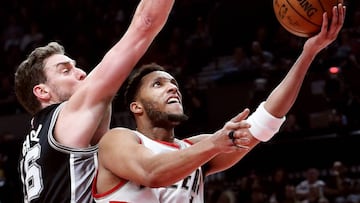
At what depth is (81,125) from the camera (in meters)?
3.56

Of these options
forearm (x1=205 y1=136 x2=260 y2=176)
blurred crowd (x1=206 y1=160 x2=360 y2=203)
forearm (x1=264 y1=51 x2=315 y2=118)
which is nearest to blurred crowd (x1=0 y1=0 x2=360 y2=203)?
blurred crowd (x1=206 y1=160 x2=360 y2=203)

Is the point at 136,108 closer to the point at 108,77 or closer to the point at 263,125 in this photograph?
the point at 108,77

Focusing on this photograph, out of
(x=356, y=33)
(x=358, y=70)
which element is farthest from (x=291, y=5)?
(x=356, y=33)

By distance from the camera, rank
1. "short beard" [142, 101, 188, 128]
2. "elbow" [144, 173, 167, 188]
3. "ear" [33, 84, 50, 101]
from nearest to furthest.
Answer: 1. "elbow" [144, 173, 167, 188]
2. "short beard" [142, 101, 188, 128]
3. "ear" [33, 84, 50, 101]

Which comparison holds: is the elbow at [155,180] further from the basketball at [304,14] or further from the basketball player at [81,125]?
the basketball at [304,14]

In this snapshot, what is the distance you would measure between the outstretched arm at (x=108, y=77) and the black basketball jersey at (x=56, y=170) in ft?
0.22

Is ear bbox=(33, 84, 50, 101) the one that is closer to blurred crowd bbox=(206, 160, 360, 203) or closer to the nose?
the nose

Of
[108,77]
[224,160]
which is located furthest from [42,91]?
[224,160]

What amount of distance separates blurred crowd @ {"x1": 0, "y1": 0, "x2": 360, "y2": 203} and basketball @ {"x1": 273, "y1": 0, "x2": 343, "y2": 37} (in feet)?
17.1

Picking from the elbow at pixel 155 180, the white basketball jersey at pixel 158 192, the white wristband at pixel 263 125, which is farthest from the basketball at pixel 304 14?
the elbow at pixel 155 180

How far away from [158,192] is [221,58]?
8773 millimetres

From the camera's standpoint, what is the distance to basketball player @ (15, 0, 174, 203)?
3.53 meters

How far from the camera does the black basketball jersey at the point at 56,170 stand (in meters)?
3.59

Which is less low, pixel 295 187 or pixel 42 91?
pixel 42 91
